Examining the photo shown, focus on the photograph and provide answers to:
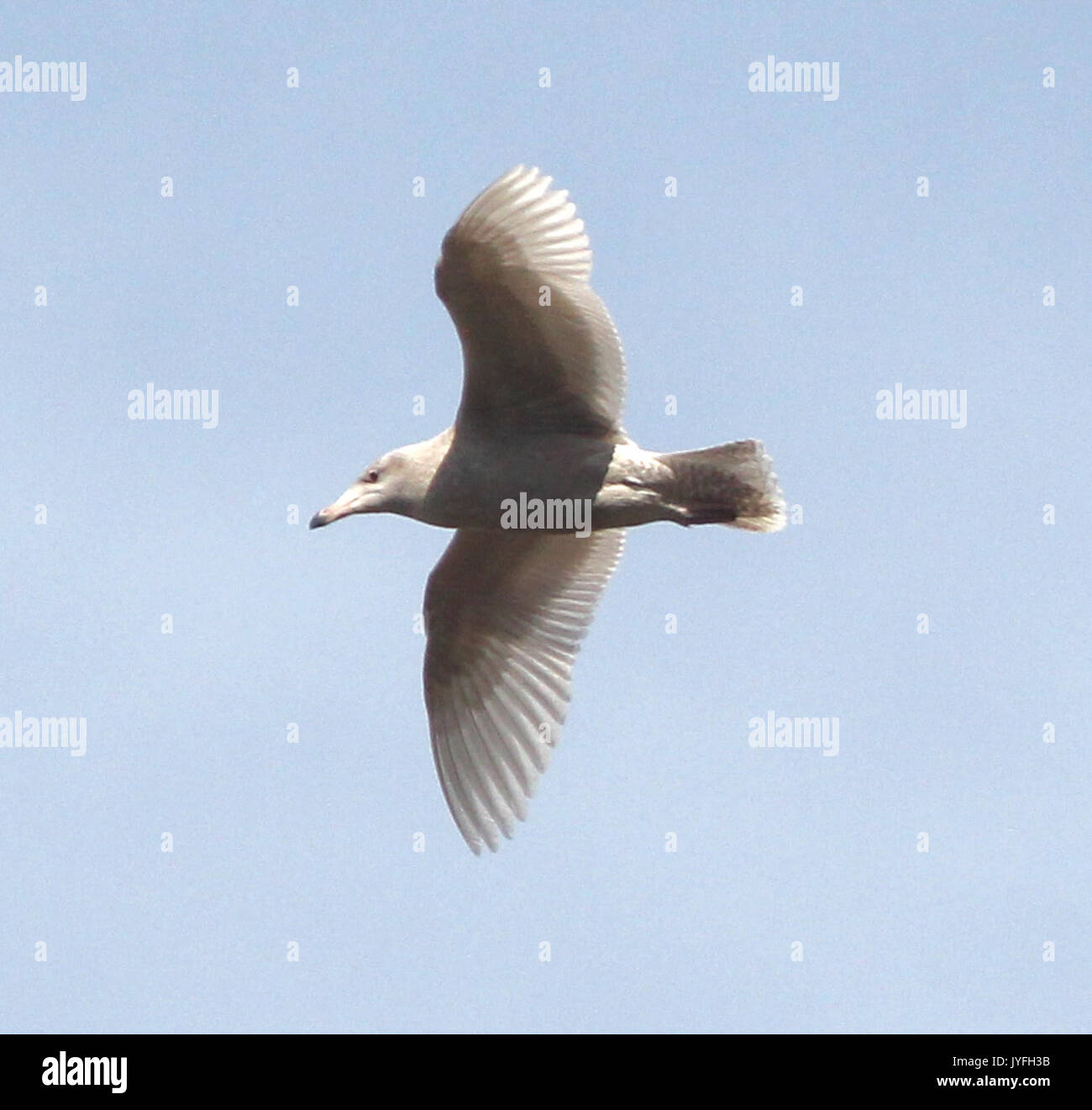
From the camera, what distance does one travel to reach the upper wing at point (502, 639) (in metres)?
14.7

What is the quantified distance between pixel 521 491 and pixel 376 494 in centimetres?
90

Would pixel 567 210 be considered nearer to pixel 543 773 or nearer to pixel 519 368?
pixel 519 368

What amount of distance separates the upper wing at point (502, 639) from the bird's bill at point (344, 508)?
3.58 ft

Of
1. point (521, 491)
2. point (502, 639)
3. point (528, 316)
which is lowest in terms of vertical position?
point (502, 639)

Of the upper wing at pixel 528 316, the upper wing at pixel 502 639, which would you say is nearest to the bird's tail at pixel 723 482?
the upper wing at pixel 528 316

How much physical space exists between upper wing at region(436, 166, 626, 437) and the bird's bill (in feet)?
2.60

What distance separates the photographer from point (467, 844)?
14.2 m

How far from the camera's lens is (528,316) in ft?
43.3

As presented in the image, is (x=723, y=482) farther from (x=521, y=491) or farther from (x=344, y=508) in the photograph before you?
(x=344, y=508)

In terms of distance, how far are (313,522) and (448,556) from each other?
4.43 ft

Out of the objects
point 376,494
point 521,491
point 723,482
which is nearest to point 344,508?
point 376,494

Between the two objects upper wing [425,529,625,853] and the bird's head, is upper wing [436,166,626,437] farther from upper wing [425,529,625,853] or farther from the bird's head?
upper wing [425,529,625,853]

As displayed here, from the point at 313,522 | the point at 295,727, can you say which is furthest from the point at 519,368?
the point at 295,727

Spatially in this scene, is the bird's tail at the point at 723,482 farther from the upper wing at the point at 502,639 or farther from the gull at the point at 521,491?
the upper wing at the point at 502,639
